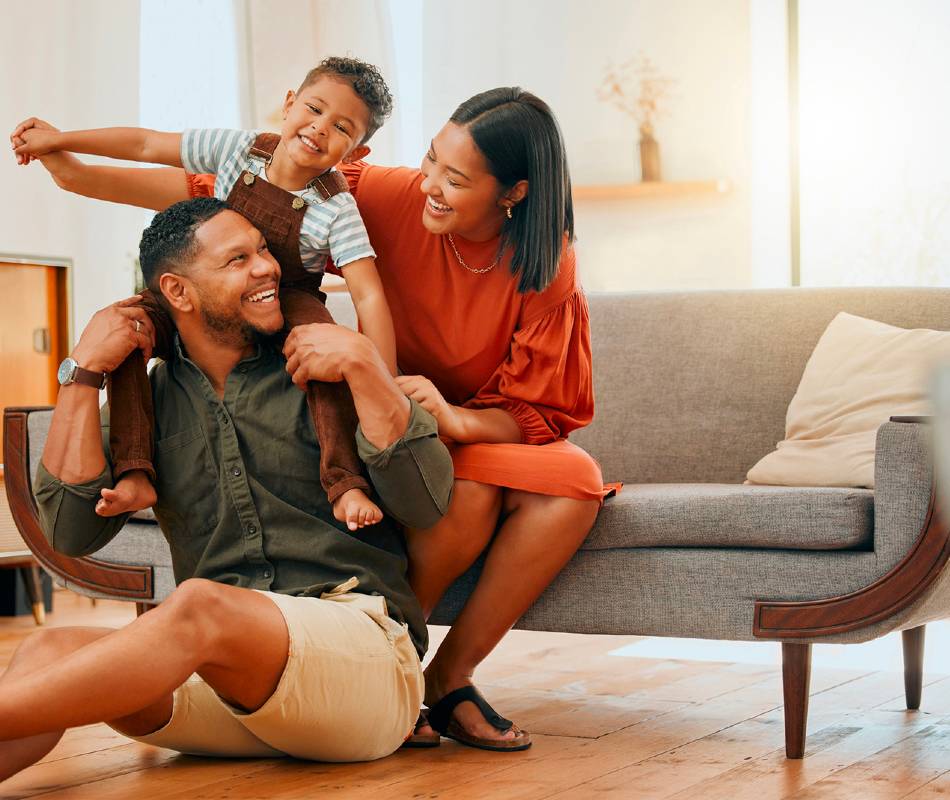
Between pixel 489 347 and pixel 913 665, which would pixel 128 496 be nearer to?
pixel 489 347

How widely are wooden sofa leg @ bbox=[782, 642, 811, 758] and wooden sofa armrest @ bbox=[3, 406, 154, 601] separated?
128 centimetres

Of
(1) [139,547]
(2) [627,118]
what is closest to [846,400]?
(1) [139,547]

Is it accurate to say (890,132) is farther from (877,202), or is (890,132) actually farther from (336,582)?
(336,582)

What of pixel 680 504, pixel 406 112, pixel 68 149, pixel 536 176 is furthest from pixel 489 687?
pixel 406 112

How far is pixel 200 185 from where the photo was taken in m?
2.26

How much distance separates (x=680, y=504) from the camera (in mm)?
2178

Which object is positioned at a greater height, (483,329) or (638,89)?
(638,89)

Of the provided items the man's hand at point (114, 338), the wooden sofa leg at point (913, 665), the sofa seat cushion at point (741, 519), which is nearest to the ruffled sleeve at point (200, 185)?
the man's hand at point (114, 338)

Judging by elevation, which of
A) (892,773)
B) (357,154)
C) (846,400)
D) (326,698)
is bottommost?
(892,773)

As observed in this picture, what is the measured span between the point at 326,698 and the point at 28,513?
1.08m

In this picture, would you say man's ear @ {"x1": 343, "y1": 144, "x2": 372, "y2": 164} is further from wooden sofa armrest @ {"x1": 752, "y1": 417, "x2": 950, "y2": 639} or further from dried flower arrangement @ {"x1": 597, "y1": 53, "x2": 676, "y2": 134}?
dried flower arrangement @ {"x1": 597, "y1": 53, "x2": 676, "y2": 134}

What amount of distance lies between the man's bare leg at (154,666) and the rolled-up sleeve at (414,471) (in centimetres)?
28

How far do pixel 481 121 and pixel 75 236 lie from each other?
2980 mm

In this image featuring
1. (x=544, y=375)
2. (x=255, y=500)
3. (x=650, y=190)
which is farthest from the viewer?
(x=650, y=190)
